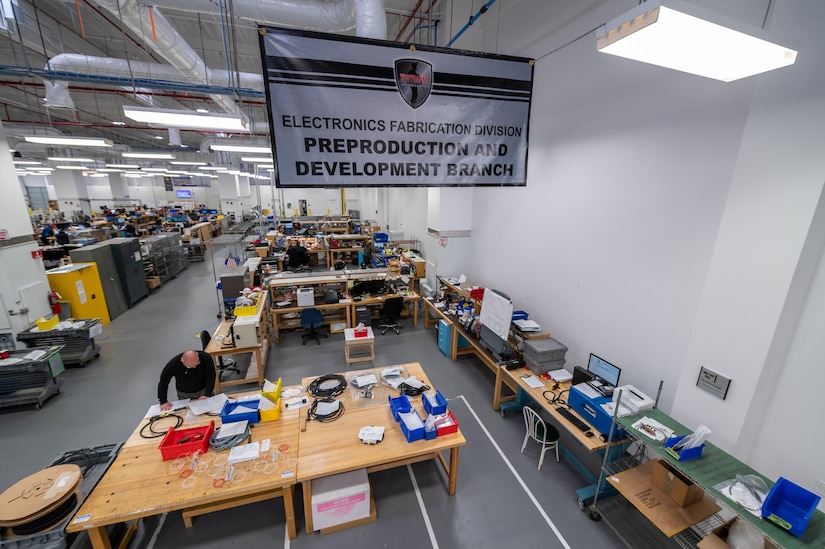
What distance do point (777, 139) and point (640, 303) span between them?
1.87 m

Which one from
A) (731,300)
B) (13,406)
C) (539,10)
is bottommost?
(13,406)

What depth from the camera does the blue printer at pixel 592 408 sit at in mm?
3291

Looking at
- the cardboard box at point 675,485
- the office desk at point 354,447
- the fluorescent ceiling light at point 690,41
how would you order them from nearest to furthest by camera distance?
the fluorescent ceiling light at point 690,41 → the cardboard box at point 675,485 → the office desk at point 354,447

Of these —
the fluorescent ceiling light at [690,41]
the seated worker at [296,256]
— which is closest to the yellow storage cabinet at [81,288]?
the seated worker at [296,256]

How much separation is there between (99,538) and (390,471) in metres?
2.60

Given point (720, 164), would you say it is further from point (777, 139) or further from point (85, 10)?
point (85, 10)

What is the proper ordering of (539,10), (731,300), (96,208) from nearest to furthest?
1. (731,300)
2. (539,10)
3. (96,208)

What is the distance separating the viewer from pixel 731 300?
270cm

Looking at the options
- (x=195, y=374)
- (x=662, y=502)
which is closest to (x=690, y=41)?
(x=662, y=502)

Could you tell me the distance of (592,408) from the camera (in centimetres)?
346

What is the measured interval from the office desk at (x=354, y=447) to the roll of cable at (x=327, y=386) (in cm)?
28

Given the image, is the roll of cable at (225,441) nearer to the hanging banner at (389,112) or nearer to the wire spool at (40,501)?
the wire spool at (40,501)

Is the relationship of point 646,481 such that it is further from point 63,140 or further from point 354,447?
point 63,140

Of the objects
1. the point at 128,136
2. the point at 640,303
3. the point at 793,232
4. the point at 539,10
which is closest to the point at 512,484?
the point at 640,303
